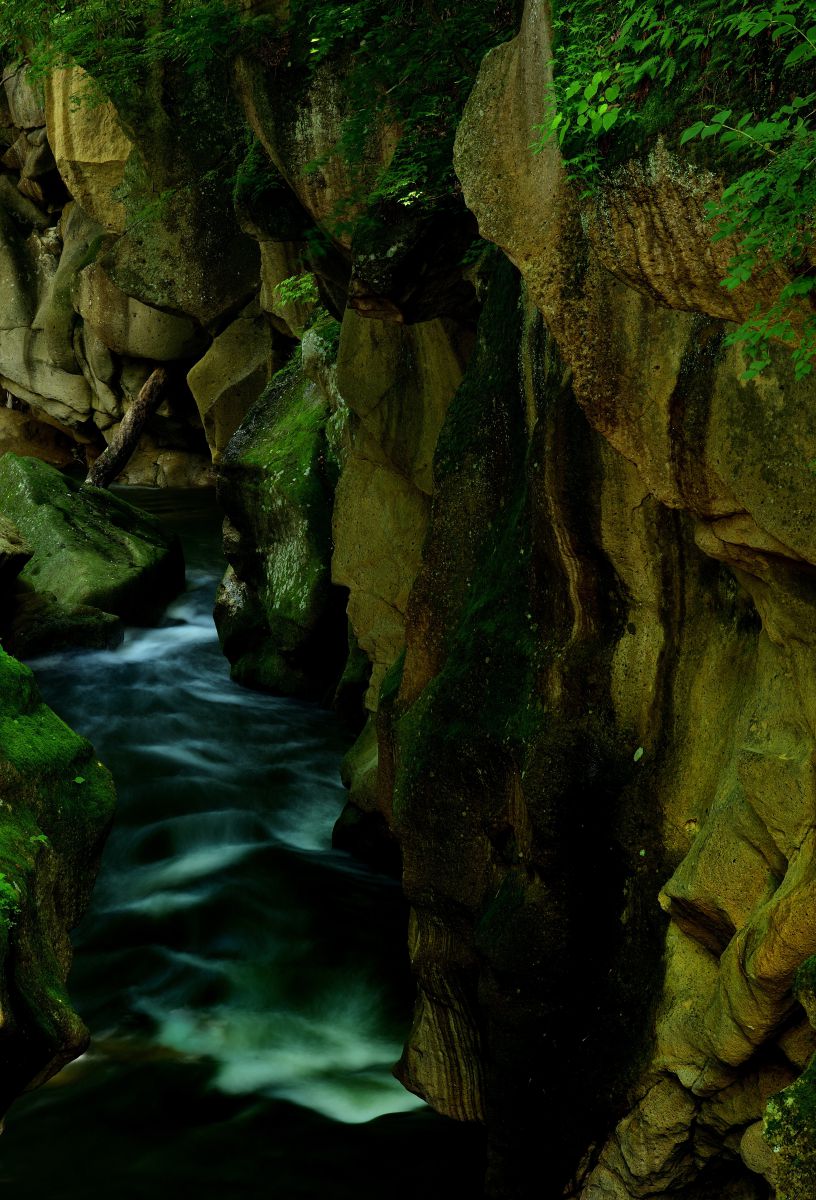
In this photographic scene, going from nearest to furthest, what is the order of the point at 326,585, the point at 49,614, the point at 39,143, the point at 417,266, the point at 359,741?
1. the point at 417,266
2. the point at 359,741
3. the point at 326,585
4. the point at 49,614
5. the point at 39,143

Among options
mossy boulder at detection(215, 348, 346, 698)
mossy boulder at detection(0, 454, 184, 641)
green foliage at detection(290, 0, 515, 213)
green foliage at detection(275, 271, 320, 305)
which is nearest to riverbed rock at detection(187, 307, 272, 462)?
mossy boulder at detection(0, 454, 184, 641)

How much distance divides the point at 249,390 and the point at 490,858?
13523mm

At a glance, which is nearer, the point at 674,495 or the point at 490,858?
the point at 674,495

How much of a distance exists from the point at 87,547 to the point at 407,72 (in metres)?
8.89

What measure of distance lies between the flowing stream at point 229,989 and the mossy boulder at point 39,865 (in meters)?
1.88

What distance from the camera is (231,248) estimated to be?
18.4 m

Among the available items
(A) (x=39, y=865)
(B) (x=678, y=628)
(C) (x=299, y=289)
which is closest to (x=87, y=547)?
(C) (x=299, y=289)

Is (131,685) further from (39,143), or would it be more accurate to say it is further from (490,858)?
(39,143)

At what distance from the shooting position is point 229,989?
8.79 meters

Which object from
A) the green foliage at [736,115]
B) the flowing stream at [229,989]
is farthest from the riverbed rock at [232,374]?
the green foliage at [736,115]

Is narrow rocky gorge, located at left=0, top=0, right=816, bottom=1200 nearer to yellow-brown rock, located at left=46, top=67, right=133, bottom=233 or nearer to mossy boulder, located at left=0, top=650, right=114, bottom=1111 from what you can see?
mossy boulder, located at left=0, top=650, right=114, bottom=1111

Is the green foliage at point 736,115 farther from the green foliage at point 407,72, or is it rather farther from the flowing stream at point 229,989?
the flowing stream at point 229,989

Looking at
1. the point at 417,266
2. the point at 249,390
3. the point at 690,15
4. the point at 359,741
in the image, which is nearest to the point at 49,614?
the point at 359,741

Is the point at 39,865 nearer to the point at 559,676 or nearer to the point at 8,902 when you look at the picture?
the point at 8,902
